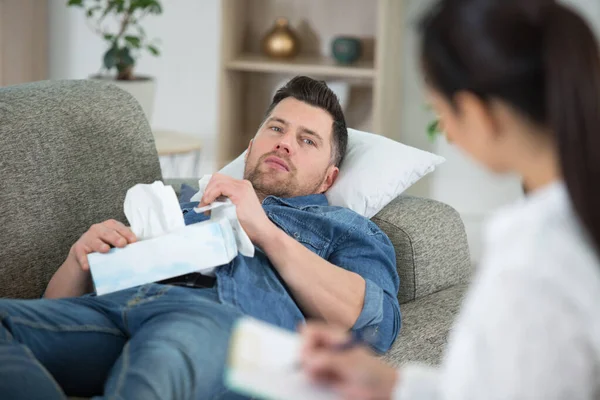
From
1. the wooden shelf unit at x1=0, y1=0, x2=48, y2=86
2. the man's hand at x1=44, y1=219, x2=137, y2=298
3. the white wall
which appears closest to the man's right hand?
the man's hand at x1=44, y1=219, x2=137, y2=298

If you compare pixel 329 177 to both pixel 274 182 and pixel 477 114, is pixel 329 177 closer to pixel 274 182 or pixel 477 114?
pixel 274 182

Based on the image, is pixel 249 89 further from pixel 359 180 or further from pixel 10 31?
pixel 359 180

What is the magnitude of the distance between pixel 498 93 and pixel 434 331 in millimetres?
1018

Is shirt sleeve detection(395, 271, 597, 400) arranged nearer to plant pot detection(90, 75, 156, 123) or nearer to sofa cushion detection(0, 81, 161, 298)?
sofa cushion detection(0, 81, 161, 298)

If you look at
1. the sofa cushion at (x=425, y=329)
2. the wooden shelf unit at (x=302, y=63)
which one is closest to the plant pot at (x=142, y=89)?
the wooden shelf unit at (x=302, y=63)

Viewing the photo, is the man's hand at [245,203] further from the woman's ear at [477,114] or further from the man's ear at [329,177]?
the woman's ear at [477,114]

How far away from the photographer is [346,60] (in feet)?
11.5

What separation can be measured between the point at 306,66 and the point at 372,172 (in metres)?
1.50

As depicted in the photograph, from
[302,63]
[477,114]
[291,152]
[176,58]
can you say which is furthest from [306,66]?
[477,114]

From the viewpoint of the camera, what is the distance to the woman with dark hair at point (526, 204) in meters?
0.81

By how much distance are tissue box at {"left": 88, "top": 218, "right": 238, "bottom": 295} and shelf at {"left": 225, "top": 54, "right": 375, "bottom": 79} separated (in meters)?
1.95

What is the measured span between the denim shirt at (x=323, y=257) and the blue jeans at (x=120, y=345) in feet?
0.20

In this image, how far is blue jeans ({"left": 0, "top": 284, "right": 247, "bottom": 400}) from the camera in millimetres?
1285

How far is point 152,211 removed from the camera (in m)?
1.62
